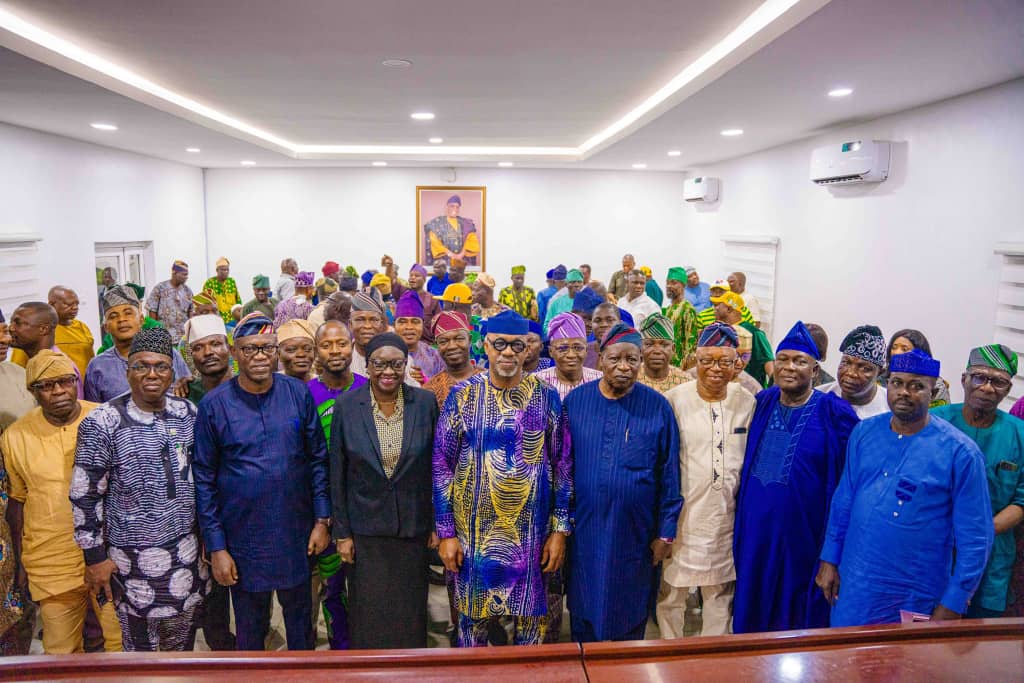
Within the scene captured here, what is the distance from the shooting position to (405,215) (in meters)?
11.9

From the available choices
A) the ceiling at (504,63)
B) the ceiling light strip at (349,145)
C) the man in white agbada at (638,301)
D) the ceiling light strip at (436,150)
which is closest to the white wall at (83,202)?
the ceiling at (504,63)

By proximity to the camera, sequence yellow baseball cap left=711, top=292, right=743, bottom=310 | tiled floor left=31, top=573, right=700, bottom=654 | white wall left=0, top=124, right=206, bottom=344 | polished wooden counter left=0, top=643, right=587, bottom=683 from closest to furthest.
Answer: polished wooden counter left=0, top=643, right=587, bottom=683
tiled floor left=31, top=573, right=700, bottom=654
yellow baseball cap left=711, top=292, right=743, bottom=310
white wall left=0, top=124, right=206, bottom=344

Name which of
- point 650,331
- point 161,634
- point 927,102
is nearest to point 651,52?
point 650,331

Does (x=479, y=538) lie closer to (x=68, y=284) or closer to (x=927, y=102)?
(x=927, y=102)

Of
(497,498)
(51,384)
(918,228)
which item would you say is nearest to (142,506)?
(51,384)

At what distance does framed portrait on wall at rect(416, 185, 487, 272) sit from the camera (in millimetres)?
11797

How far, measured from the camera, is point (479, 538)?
2.51 meters

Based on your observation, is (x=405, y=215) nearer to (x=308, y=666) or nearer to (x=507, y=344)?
(x=507, y=344)

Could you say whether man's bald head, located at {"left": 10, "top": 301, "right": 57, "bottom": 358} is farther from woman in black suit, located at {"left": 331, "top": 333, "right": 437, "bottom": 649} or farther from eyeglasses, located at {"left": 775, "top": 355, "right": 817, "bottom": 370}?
eyeglasses, located at {"left": 775, "top": 355, "right": 817, "bottom": 370}

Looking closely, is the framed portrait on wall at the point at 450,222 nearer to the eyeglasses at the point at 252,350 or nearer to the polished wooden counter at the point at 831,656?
the eyeglasses at the point at 252,350

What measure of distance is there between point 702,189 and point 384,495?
9.19m

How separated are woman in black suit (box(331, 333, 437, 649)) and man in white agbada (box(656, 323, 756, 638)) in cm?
107

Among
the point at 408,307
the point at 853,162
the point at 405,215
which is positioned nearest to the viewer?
the point at 408,307

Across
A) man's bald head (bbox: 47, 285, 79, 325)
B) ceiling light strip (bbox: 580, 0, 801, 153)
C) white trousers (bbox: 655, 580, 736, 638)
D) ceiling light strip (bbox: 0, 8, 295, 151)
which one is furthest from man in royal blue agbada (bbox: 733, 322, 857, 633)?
ceiling light strip (bbox: 0, 8, 295, 151)
